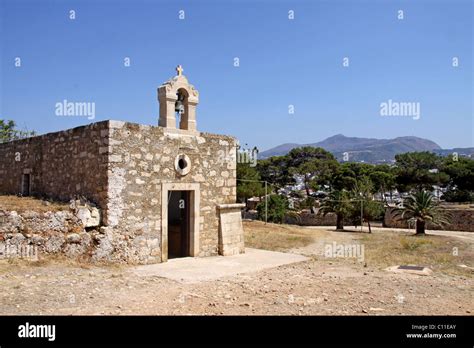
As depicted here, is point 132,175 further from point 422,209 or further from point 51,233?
point 422,209

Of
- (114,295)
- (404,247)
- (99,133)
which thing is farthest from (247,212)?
(114,295)

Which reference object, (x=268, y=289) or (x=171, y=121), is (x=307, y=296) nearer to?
(x=268, y=289)

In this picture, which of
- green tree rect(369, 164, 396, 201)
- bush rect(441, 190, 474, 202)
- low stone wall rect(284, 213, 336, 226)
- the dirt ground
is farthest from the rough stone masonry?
bush rect(441, 190, 474, 202)

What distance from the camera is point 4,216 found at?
7879 mm

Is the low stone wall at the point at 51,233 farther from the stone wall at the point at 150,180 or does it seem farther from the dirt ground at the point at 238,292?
the stone wall at the point at 150,180

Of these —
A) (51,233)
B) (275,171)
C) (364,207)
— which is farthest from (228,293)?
(275,171)

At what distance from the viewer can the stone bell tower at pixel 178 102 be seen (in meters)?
10.2

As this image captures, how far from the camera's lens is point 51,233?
8312 mm

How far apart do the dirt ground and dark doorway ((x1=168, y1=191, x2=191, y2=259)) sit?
229cm

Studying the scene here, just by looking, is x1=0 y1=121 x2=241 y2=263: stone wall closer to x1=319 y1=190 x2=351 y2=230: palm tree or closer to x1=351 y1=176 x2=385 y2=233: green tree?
x1=319 y1=190 x2=351 y2=230: palm tree

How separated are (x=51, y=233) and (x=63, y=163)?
2.66 meters

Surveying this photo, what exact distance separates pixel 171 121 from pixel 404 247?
977 cm

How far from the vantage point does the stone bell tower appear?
33.3 feet

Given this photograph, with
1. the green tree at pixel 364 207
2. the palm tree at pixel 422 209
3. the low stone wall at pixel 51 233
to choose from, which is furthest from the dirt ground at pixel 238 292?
the green tree at pixel 364 207
